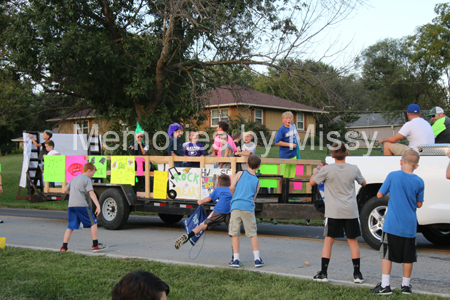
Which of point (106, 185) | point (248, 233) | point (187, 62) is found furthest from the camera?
point (187, 62)

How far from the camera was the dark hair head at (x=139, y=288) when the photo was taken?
2.15 m

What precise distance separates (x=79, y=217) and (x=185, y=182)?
7.95ft

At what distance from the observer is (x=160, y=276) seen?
225 inches

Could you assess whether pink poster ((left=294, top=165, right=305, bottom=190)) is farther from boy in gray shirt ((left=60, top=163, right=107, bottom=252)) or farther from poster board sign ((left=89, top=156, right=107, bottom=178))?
poster board sign ((left=89, top=156, right=107, bottom=178))

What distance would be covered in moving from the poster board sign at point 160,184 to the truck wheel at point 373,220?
419 cm

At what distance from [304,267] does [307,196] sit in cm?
270

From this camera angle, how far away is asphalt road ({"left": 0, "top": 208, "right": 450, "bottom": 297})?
20.0 ft

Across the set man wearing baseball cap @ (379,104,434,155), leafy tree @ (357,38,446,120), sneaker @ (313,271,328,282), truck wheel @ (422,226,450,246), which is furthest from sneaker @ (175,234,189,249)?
leafy tree @ (357,38,446,120)

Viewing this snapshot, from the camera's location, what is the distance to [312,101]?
15859mm

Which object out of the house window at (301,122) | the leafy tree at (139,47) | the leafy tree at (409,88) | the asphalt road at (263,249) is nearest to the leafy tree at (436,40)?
the leafy tree at (409,88)

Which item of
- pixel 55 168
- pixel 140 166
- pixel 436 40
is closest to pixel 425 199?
pixel 140 166

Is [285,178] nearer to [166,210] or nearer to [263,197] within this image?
[263,197]

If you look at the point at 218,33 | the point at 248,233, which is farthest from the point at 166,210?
the point at 218,33

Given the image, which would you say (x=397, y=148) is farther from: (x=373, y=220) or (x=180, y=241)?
(x=180, y=241)
